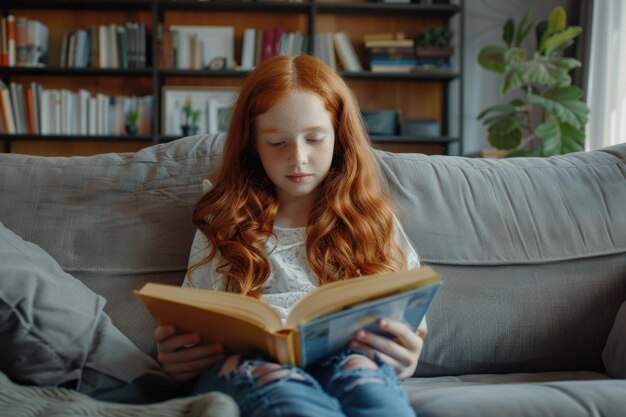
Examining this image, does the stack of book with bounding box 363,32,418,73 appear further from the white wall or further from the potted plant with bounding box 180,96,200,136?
the potted plant with bounding box 180,96,200,136

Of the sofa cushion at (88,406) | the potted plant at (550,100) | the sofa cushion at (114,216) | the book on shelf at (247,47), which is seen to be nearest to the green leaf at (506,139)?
the potted plant at (550,100)

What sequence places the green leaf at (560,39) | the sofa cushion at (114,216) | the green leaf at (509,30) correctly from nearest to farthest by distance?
the sofa cushion at (114,216) < the green leaf at (560,39) < the green leaf at (509,30)

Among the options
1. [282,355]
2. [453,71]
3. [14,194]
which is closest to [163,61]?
[453,71]

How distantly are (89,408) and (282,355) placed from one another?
267 millimetres

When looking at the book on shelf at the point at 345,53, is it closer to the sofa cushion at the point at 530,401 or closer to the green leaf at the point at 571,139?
the green leaf at the point at 571,139

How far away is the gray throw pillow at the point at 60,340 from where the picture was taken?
108 cm

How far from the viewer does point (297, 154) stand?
1369mm

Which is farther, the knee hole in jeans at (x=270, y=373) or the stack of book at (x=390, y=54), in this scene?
the stack of book at (x=390, y=54)

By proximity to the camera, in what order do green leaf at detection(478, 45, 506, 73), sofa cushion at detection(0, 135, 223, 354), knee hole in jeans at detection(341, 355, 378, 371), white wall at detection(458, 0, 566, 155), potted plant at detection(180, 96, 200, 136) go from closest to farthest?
knee hole in jeans at detection(341, 355, 378, 371)
sofa cushion at detection(0, 135, 223, 354)
green leaf at detection(478, 45, 506, 73)
potted plant at detection(180, 96, 200, 136)
white wall at detection(458, 0, 566, 155)

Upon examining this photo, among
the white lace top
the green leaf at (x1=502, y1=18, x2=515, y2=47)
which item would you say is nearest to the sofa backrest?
the white lace top

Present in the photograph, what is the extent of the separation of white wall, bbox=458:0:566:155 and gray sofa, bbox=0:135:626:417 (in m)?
2.58

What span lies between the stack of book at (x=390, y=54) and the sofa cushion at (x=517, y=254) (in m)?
2.37

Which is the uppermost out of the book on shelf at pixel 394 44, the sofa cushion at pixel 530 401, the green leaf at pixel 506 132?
the book on shelf at pixel 394 44

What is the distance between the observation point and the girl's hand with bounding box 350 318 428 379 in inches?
42.2
